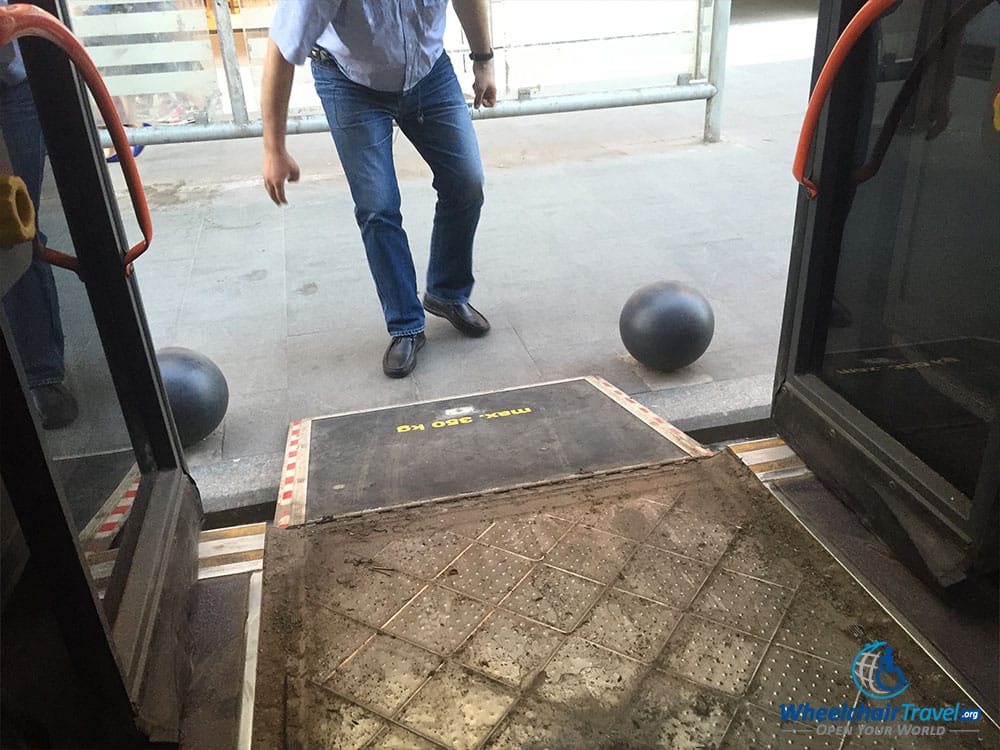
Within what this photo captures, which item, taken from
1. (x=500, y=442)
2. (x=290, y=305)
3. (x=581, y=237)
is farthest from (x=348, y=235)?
(x=500, y=442)

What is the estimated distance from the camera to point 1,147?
141cm

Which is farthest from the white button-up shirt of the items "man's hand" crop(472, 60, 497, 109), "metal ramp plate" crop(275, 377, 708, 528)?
"metal ramp plate" crop(275, 377, 708, 528)

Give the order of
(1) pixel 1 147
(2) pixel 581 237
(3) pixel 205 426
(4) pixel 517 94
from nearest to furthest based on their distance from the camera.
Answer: (1) pixel 1 147 < (3) pixel 205 426 < (2) pixel 581 237 < (4) pixel 517 94

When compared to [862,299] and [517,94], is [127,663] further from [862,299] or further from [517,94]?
[517,94]

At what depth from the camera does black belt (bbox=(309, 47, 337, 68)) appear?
123 inches

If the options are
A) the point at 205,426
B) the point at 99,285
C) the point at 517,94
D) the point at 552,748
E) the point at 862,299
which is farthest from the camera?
the point at 517,94

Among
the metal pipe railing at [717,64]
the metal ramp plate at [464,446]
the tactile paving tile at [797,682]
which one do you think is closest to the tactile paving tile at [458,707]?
the tactile paving tile at [797,682]

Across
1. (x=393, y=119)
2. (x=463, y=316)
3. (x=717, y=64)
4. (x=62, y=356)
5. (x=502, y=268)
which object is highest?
(x=393, y=119)

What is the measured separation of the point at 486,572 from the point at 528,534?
0.19m

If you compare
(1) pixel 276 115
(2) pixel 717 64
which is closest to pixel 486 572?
(1) pixel 276 115

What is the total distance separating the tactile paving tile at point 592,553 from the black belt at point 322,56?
76.8 inches

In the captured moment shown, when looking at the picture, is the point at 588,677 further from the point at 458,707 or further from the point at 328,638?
the point at 328,638

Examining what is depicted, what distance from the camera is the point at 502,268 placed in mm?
4598

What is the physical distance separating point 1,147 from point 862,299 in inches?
84.4
